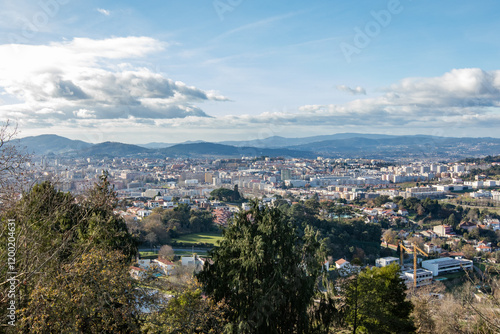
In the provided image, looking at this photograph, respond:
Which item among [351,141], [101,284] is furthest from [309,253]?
[351,141]

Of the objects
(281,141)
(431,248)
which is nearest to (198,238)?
(431,248)

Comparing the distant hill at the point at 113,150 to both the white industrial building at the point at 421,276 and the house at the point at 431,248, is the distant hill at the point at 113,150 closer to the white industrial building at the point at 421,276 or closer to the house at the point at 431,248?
the house at the point at 431,248

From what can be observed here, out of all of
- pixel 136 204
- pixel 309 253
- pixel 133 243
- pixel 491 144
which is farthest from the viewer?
pixel 491 144

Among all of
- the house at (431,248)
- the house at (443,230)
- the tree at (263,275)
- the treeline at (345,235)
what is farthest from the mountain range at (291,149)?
the tree at (263,275)

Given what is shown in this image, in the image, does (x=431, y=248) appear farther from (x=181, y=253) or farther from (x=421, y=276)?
(x=181, y=253)

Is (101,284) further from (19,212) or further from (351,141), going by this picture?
(351,141)

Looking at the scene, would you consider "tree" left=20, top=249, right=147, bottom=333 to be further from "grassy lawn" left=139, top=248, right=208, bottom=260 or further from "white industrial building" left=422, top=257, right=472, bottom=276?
"white industrial building" left=422, top=257, right=472, bottom=276
